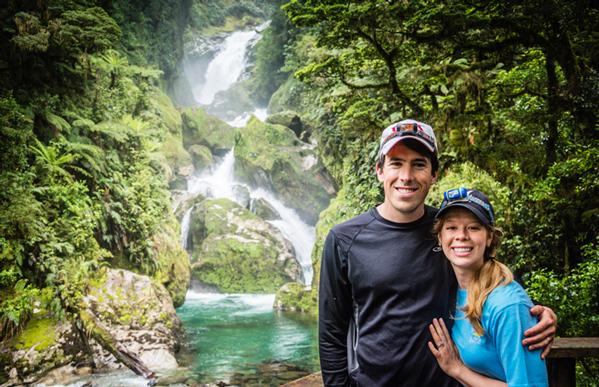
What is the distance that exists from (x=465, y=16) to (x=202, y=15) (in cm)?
4339

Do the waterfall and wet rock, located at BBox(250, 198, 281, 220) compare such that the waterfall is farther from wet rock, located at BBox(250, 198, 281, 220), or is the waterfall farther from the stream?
wet rock, located at BBox(250, 198, 281, 220)

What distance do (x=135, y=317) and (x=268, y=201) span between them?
14887 mm

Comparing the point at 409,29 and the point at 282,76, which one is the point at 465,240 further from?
the point at 282,76

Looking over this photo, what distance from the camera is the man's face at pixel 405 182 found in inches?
77.6

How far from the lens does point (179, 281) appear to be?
44.5 feet

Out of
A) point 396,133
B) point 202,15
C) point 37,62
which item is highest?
point 202,15

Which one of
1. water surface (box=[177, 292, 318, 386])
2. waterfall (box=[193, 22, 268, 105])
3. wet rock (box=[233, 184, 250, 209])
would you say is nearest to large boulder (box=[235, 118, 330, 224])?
wet rock (box=[233, 184, 250, 209])

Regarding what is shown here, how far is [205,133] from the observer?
27.7 m

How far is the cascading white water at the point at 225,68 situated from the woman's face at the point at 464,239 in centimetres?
3980

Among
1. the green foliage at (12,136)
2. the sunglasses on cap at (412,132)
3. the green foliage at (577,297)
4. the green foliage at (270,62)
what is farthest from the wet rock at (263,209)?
the sunglasses on cap at (412,132)

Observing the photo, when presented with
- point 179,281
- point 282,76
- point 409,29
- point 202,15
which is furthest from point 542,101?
point 202,15

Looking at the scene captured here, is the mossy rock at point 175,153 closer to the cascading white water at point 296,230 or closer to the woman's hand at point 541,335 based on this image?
the cascading white water at point 296,230

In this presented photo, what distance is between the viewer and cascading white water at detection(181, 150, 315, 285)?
20758 mm

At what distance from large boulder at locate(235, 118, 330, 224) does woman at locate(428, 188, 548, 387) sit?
22.0m
